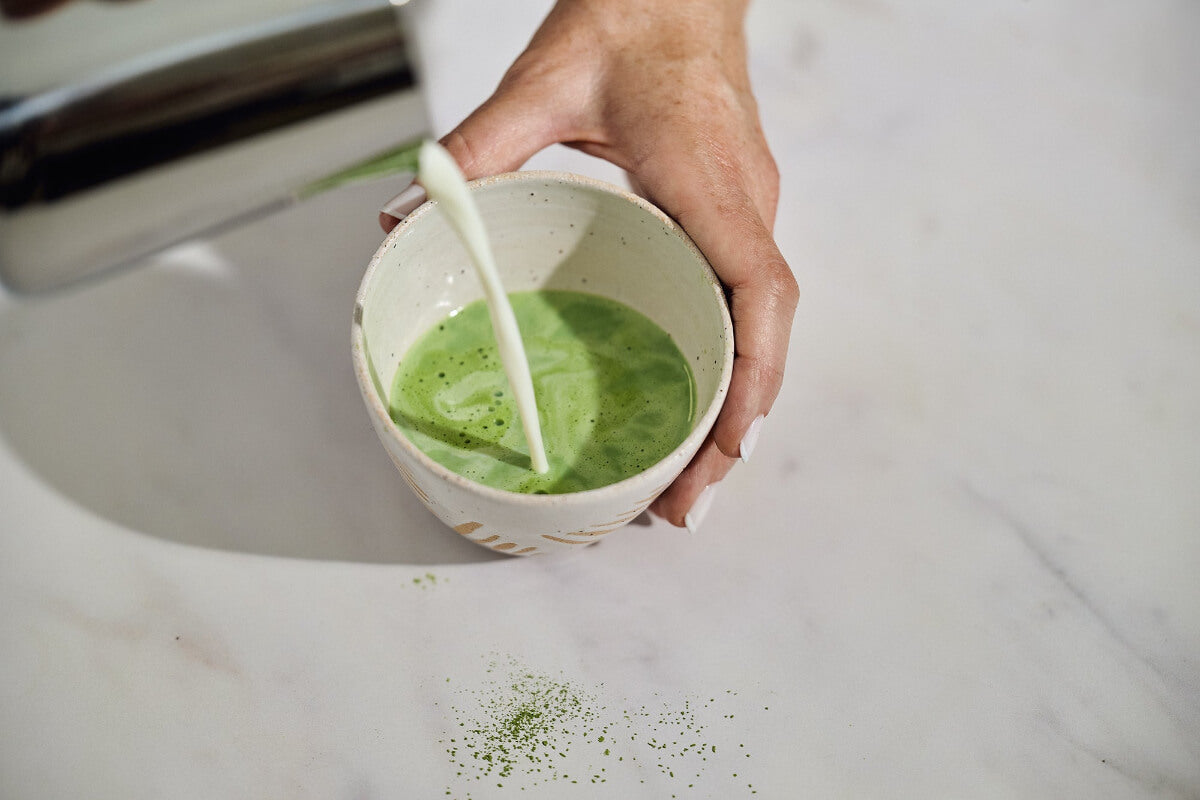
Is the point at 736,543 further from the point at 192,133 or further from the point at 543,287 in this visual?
the point at 192,133

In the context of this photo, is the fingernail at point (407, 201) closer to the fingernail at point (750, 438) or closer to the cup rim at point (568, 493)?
the cup rim at point (568, 493)

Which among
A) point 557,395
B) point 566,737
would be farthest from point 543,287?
point 566,737

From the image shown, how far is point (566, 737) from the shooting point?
0.60m

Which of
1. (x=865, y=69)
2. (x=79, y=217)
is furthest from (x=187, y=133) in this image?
(x=865, y=69)

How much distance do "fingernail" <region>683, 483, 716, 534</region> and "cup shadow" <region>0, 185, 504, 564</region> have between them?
0.43ft

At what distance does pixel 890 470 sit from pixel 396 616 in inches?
13.9

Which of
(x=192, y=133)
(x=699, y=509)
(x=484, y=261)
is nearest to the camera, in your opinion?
(x=192, y=133)


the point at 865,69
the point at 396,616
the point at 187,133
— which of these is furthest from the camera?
the point at 865,69

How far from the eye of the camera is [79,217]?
456 mm

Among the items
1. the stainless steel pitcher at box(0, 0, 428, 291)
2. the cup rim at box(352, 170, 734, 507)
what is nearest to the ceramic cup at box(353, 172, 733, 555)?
the cup rim at box(352, 170, 734, 507)

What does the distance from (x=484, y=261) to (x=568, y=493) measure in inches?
5.5

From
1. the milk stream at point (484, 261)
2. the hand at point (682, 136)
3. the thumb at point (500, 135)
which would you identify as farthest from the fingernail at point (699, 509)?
the thumb at point (500, 135)

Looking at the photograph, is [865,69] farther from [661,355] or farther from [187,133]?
[187,133]

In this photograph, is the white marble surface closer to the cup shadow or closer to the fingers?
the cup shadow
